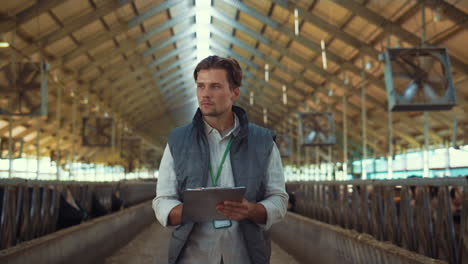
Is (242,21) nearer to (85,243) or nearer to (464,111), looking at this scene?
(464,111)

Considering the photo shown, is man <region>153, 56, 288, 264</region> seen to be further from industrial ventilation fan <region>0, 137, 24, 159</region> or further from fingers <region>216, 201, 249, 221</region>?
industrial ventilation fan <region>0, 137, 24, 159</region>

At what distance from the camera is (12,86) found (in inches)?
Answer: 549

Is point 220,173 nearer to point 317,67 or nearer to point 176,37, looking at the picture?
point 317,67

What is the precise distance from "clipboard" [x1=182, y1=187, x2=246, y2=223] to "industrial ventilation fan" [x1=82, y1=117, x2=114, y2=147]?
77.8 feet

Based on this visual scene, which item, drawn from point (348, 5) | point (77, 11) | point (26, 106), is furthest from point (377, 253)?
point (77, 11)

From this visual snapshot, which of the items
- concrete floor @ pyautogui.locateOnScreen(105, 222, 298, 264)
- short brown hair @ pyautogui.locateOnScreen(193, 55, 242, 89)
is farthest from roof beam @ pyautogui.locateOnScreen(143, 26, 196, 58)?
short brown hair @ pyautogui.locateOnScreen(193, 55, 242, 89)

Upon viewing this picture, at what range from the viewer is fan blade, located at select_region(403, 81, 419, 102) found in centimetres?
1255

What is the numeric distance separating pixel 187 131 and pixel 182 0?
20081 millimetres

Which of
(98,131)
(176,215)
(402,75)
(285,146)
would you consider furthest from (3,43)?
(285,146)

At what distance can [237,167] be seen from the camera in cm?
219

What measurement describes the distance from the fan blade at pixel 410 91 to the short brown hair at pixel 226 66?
36.7ft

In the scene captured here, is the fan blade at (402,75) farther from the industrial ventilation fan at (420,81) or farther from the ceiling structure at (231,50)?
the ceiling structure at (231,50)

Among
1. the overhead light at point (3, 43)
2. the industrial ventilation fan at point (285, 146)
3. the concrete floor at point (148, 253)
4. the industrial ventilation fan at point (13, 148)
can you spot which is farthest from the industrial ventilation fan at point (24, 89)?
the industrial ventilation fan at point (285, 146)

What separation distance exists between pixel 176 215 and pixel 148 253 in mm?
7776
